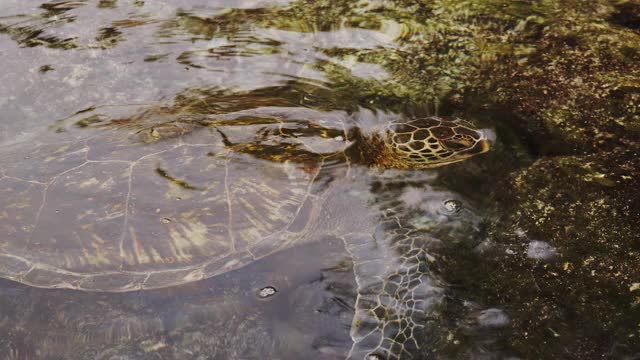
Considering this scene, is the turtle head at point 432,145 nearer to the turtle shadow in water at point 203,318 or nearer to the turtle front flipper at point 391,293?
the turtle front flipper at point 391,293

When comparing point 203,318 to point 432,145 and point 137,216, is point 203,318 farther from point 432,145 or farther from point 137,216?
point 432,145

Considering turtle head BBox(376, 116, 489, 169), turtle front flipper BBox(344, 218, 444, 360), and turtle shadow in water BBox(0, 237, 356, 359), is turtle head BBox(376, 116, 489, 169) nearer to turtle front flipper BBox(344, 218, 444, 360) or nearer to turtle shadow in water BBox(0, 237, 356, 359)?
turtle front flipper BBox(344, 218, 444, 360)

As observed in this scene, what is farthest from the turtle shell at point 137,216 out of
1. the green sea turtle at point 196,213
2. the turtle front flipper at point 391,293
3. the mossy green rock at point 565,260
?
the mossy green rock at point 565,260

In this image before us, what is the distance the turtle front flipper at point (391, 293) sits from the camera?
2402 millimetres

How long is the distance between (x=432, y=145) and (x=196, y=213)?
1.51m

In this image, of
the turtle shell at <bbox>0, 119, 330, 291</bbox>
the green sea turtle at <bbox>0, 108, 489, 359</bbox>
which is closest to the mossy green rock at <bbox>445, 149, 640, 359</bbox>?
the green sea turtle at <bbox>0, 108, 489, 359</bbox>

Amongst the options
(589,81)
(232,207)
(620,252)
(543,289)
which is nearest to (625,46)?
(589,81)

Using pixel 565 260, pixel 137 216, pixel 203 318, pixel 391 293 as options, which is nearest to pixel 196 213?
pixel 137 216

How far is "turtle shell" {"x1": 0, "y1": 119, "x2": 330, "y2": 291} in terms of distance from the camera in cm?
273

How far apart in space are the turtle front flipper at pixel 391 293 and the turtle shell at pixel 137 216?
0.46 meters

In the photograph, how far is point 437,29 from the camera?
418 centimetres

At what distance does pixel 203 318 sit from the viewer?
8.86ft

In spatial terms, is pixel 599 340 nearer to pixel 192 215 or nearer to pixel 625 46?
pixel 192 215

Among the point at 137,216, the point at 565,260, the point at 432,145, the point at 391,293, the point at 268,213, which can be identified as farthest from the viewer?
the point at 432,145
